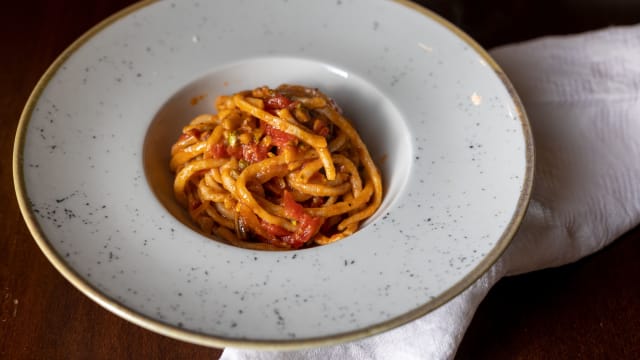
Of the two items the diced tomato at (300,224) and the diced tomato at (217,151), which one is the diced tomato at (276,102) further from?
the diced tomato at (300,224)

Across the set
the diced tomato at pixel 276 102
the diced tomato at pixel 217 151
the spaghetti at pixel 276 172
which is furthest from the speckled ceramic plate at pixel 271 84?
the diced tomato at pixel 276 102

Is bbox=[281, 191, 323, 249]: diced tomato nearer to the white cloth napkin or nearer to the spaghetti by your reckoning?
the spaghetti

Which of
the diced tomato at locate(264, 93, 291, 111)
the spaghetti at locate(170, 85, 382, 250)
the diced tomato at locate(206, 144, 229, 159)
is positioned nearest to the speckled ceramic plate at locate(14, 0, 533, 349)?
the spaghetti at locate(170, 85, 382, 250)

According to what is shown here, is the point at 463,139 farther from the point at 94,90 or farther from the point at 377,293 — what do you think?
the point at 94,90

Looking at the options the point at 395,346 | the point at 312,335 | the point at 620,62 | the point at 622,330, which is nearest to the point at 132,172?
the point at 312,335

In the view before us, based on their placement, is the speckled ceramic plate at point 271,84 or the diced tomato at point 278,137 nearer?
the speckled ceramic plate at point 271,84

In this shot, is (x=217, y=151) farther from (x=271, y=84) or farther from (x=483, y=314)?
(x=483, y=314)
